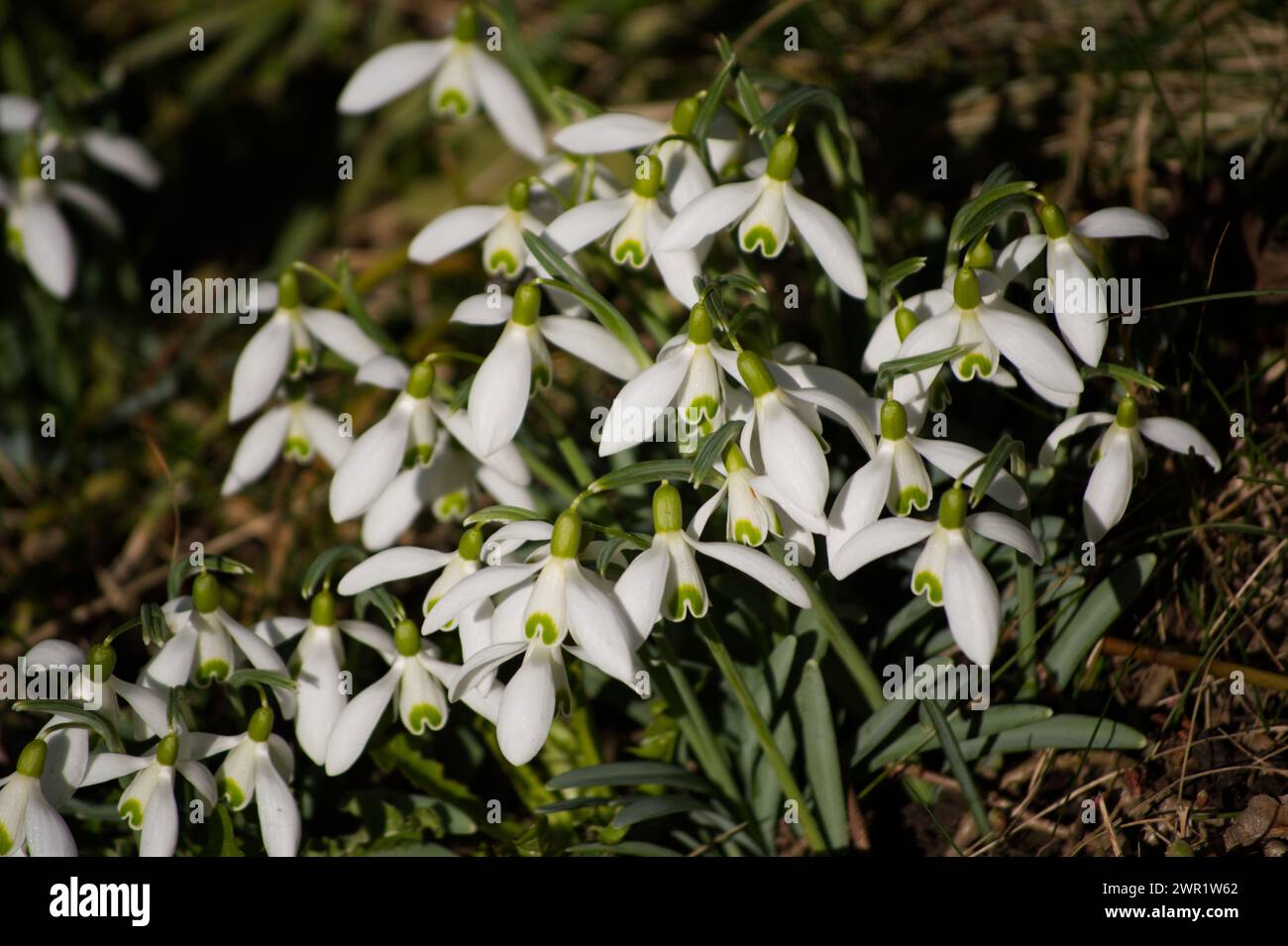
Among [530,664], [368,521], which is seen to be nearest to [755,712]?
[530,664]

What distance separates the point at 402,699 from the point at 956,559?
0.61 metres

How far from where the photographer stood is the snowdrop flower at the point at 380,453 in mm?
1351

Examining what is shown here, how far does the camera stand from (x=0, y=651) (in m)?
2.04

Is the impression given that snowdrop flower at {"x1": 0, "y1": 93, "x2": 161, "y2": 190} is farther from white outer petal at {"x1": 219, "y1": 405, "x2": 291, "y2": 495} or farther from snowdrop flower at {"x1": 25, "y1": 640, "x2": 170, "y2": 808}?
snowdrop flower at {"x1": 25, "y1": 640, "x2": 170, "y2": 808}

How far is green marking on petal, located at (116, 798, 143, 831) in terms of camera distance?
1242mm

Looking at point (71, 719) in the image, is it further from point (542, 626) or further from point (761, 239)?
point (761, 239)

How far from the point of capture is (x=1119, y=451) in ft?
4.18

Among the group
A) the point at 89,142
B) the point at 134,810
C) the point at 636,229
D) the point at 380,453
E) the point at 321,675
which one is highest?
the point at 89,142

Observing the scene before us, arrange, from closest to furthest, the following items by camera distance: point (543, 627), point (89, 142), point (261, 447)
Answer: point (543, 627) < point (261, 447) < point (89, 142)

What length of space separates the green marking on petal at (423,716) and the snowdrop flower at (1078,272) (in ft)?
2.54

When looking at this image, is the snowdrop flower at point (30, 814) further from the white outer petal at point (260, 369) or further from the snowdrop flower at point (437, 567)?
the white outer petal at point (260, 369)

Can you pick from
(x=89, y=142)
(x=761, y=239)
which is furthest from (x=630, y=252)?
(x=89, y=142)

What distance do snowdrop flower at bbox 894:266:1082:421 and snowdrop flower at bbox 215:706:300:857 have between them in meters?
0.79
